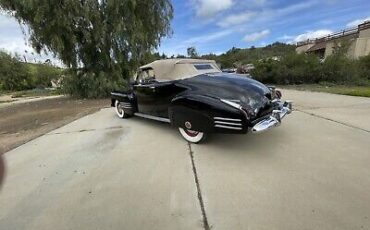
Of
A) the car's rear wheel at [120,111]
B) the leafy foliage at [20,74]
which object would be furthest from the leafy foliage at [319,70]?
the leafy foliage at [20,74]

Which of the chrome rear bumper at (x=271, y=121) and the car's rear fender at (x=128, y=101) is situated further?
the car's rear fender at (x=128, y=101)

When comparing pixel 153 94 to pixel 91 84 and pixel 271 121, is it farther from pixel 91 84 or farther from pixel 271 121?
pixel 91 84

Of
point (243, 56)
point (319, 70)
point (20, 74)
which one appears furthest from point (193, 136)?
point (243, 56)

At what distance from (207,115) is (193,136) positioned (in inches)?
30.6

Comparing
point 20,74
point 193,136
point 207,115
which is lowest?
point 193,136

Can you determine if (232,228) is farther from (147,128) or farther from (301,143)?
(147,128)

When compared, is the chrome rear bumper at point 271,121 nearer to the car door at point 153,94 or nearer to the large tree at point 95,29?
the car door at point 153,94

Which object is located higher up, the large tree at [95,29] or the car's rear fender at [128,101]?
the large tree at [95,29]

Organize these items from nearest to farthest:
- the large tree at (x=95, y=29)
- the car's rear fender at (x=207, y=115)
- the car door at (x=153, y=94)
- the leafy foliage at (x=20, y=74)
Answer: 1. the car's rear fender at (x=207, y=115)
2. the car door at (x=153, y=94)
3. the large tree at (x=95, y=29)
4. the leafy foliage at (x=20, y=74)

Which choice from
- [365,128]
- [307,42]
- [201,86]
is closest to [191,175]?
[201,86]

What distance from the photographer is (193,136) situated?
5043 mm

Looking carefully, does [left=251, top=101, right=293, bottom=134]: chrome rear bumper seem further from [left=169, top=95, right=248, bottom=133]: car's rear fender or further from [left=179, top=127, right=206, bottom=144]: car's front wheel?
[left=179, top=127, right=206, bottom=144]: car's front wheel

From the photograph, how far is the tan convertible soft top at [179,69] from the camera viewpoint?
5688mm

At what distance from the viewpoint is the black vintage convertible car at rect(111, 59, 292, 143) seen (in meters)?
4.22
